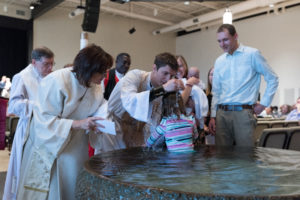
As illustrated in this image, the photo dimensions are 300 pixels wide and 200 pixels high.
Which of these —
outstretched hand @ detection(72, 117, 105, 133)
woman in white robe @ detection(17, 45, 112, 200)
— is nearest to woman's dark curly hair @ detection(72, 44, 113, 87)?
woman in white robe @ detection(17, 45, 112, 200)

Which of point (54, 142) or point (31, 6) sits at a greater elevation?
point (31, 6)

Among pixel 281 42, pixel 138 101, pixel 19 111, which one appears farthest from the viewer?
pixel 281 42

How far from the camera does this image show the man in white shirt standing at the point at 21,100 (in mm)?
2129

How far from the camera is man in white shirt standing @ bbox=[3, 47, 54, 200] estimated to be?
83.8 inches

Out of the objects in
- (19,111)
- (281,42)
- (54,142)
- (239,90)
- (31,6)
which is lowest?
(54,142)

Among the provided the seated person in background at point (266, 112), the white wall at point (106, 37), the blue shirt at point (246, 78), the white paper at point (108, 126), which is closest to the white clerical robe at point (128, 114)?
the white paper at point (108, 126)

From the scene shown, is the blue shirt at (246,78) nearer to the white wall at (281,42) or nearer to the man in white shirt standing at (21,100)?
the man in white shirt standing at (21,100)

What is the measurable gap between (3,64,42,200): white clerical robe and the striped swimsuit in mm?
1009

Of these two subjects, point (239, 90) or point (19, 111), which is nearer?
point (19, 111)

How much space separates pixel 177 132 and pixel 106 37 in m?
9.56

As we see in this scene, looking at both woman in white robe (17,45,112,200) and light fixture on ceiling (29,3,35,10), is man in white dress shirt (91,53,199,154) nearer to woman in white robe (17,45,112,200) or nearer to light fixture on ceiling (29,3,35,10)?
woman in white robe (17,45,112,200)

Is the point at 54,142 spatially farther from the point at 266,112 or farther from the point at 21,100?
the point at 266,112

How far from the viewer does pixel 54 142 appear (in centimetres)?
164

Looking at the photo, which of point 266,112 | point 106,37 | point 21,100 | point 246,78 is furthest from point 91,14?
point 246,78
